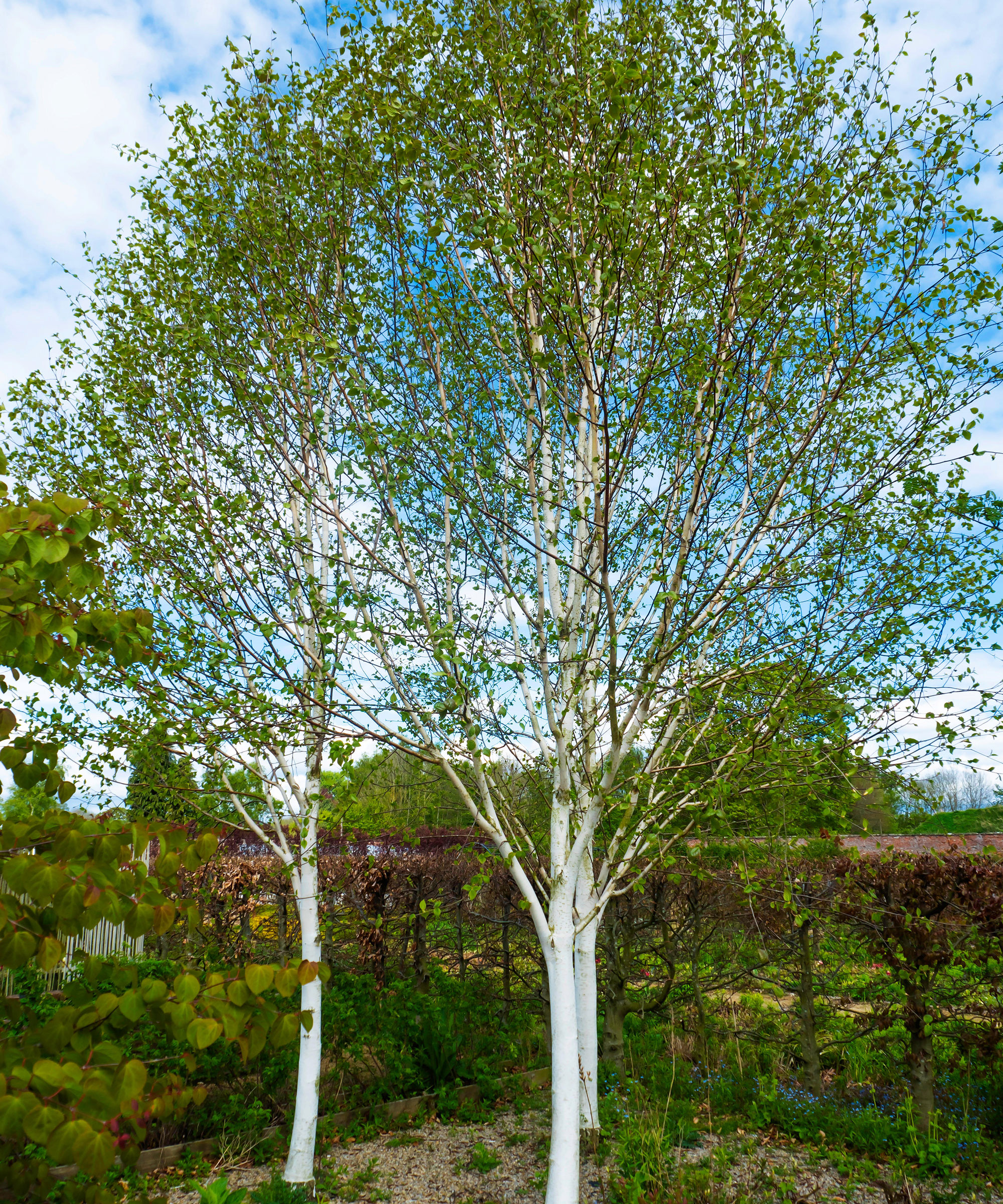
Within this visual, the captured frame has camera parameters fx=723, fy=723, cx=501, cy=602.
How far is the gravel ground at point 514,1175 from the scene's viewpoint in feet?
15.2

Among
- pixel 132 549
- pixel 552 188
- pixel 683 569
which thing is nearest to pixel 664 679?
pixel 683 569

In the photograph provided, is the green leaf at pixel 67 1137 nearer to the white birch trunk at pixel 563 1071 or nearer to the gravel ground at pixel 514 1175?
the white birch trunk at pixel 563 1071

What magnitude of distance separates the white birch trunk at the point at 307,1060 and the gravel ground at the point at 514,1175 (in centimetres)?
23

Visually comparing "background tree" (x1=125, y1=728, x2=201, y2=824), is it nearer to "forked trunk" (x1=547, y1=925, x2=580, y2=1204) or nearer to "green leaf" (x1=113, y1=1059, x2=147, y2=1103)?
"forked trunk" (x1=547, y1=925, x2=580, y2=1204)

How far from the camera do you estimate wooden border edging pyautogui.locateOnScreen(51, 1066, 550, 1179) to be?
562 cm

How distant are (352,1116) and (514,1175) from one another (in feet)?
5.90

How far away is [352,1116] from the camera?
6.52m

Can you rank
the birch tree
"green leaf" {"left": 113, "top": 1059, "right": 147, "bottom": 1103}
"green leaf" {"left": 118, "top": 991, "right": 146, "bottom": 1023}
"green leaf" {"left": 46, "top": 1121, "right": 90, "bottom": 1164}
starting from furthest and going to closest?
the birch tree → "green leaf" {"left": 118, "top": 991, "right": 146, "bottom": 1023} → "green leaf" {"left": 113, "top": 1059, "right": 147, "bottom": 1103} → "green leaf" {"left": 46, "top": 1121, "right": 90, "bottom": 1164}

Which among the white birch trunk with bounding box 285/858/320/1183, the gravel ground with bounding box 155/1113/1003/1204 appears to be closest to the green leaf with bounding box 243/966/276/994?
the gravel ground with bounding box 155/1113/1003/1204

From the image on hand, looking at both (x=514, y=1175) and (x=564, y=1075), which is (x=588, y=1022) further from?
(x=564, y=1075)

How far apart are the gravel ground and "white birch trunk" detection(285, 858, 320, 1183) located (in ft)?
0.75

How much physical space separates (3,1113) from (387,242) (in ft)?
15.9

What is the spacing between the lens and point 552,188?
3.89 metres

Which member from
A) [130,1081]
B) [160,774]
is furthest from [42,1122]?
[160,774]
